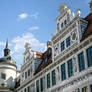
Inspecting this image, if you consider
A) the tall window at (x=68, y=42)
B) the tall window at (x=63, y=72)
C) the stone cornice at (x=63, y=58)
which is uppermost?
the tall window at (x=68, y=42)

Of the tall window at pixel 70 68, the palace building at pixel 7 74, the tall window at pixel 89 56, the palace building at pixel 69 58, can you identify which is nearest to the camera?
the tall window at pixel 89 56

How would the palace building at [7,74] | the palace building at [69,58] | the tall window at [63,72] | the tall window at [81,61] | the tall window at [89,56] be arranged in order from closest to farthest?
1. the tall window at [89,56]
2. the palace building at [69,58]
3. the tall window at [81,61]
4. the tall window at [63,72]
5. the palace building at [7,74]

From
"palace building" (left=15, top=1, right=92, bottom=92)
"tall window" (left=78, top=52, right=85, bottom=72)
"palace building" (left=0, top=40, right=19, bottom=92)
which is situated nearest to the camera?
"palace building" (left=15, top=1, right=92, bottom=92)

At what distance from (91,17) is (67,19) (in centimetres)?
291

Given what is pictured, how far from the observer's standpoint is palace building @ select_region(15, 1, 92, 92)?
23084mm

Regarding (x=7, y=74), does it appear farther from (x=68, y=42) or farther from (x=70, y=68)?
(x=70, y=68)

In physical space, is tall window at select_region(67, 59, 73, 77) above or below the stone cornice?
below

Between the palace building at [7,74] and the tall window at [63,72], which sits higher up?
the palace building at [7,74]

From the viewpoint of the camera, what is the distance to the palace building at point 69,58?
23084mm

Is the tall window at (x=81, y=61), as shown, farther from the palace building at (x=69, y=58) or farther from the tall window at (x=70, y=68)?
the tall window at (x=70, y=68)

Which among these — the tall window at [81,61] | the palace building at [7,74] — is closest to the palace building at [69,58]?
the tall window at [81,61]

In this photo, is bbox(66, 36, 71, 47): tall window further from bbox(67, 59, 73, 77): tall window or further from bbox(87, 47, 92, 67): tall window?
bbox(87, 47, 92, 67): tall window

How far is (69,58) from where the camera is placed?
85.3ft

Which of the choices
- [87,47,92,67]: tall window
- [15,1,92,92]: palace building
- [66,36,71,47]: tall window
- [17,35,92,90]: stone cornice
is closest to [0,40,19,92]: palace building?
[17,35,92,90]: stone cornice
